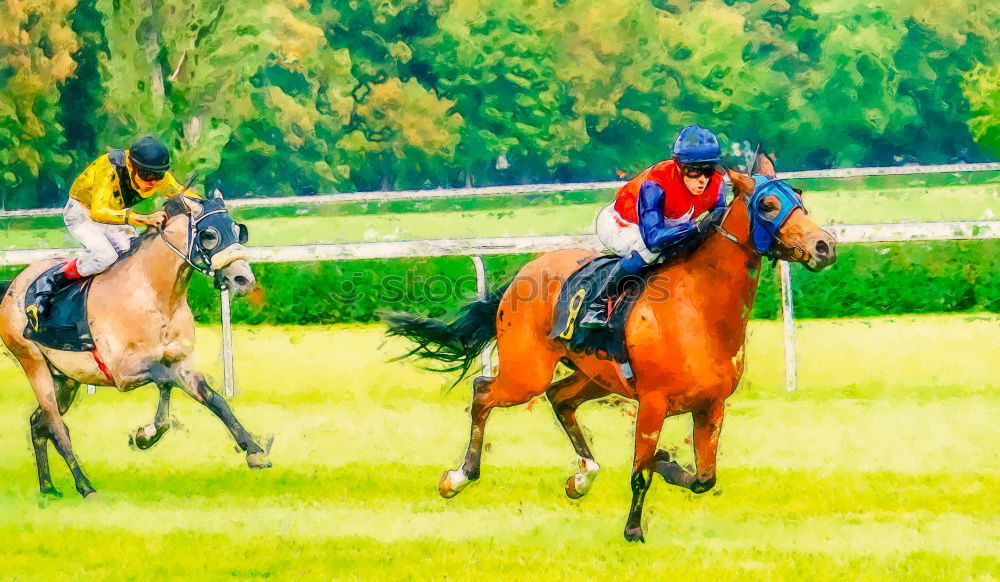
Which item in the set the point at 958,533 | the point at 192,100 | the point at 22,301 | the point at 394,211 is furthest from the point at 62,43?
the point at 958,533

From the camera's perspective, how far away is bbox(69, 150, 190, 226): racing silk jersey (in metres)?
6.36

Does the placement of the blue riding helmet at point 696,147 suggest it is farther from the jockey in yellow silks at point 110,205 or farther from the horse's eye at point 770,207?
the jockey in yellow silks at point 110,205

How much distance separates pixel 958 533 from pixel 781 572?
948 mm

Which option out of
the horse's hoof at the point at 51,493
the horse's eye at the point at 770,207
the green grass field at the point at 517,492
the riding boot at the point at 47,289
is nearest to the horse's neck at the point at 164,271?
the riding boot at the point at 47,289

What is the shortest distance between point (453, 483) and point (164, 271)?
6.12 feet

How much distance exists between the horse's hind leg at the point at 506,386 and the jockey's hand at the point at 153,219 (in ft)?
5.96

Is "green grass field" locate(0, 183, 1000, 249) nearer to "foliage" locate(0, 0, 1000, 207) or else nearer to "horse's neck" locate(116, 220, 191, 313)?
"foliage" locate(0, 0, 1000, 207)

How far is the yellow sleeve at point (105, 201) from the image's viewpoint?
20.8 ft

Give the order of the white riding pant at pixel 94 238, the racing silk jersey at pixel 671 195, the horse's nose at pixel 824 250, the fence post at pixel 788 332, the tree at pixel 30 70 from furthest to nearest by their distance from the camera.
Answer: the tree at pixel 30 70
the fence post at pixel 788 332
the white riding pant at pixel 94 238
the racing silk jersey at pixel 671 195
the horse's nose at pixel 824 250

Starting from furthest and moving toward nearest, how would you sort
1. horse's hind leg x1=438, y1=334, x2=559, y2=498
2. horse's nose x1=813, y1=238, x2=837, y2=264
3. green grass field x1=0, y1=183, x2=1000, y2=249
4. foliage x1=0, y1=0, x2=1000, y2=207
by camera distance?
foliage x1=0, y1=0, x2=1000, y2=207 → green grass field x1=0, y1=183, x2=1000, y2=249 → horse's hind leg x1=438, y1=334, x2=559, y2=498 → horse's nose x1=813, y1=238, x2=837, y2=264

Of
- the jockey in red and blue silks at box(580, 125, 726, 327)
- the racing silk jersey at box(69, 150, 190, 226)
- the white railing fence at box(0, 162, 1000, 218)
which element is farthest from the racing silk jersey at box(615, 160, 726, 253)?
the white railing fence at box(0, 162, 1000, 218)

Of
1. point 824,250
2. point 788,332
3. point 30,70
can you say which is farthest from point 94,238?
point 30,70

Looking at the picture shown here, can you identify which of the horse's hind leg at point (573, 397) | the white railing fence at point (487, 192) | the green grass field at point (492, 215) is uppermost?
the horse's hind leg at point (573, 397)

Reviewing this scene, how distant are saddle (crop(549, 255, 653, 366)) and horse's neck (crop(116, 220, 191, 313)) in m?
2.02
